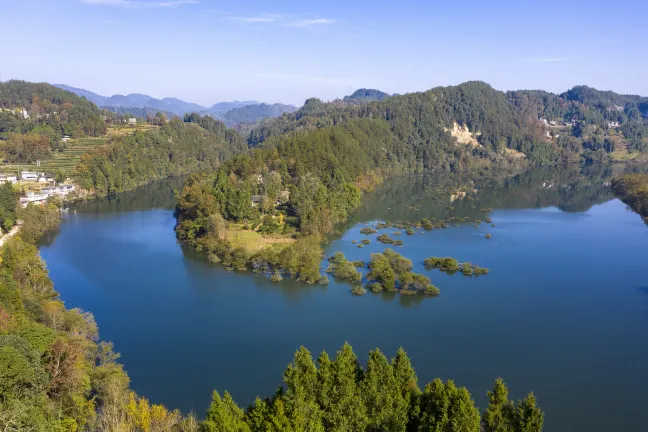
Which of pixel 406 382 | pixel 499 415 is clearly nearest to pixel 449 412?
pixel 499 415

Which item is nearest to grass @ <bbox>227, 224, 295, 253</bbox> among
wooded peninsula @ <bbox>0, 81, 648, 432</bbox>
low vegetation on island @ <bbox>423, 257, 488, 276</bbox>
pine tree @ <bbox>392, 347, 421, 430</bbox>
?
wooded peninsula @ <bbox>0, 81, 648, 432</bbox>

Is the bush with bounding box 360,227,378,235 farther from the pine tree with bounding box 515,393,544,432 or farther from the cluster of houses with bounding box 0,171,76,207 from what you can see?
the cluster of houses with bounding box 0,171,76,207

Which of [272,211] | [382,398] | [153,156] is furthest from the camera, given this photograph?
[153,156]

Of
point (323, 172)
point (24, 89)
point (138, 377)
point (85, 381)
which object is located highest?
point (24, 89)

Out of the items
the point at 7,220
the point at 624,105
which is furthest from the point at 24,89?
the point at 624,105

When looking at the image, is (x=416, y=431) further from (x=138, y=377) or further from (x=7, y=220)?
(x=7, y=220)

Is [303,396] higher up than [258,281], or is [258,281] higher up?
[303,396]

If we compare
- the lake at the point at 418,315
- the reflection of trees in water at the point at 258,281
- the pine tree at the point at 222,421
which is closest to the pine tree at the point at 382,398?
the pine tree at the point at 222,421

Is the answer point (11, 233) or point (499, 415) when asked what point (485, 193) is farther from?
point (499, 415)
